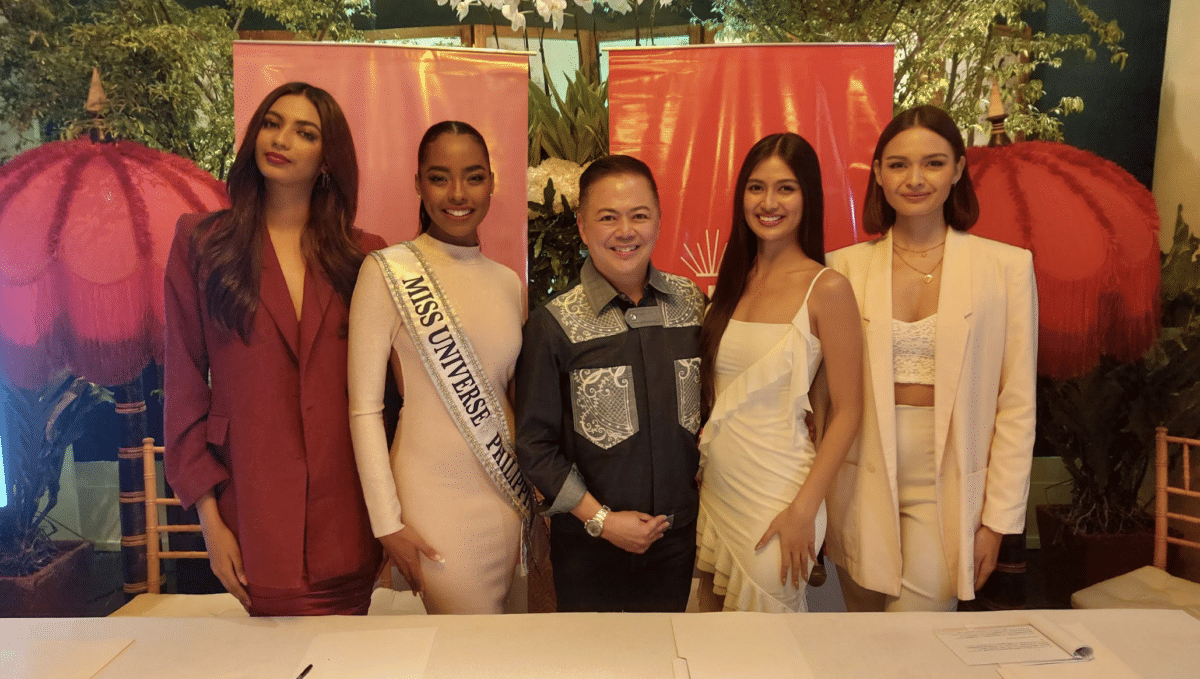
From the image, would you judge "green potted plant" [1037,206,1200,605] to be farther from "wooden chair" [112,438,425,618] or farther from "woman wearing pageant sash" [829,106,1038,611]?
"wooden chair" [112,438,425,618]

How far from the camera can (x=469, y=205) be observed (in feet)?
5.56

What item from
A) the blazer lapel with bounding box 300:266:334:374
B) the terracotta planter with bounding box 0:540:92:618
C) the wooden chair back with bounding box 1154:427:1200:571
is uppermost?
the blazer lapel with bounding box 300:266:334:374

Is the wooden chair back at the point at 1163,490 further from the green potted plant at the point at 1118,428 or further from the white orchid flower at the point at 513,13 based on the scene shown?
the white orchid flower at the point at 513,13

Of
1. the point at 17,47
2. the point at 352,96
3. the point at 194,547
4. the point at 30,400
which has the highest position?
the point at 17,47

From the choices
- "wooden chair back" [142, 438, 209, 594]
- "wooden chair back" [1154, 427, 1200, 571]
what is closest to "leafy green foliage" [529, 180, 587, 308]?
"wooden chair back" [142, 438, 209, 594]

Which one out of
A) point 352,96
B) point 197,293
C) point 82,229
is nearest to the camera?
point 197,293

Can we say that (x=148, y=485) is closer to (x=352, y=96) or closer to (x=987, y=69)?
(x=352, y=96)

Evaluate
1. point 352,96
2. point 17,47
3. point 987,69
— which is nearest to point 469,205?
point 352,96

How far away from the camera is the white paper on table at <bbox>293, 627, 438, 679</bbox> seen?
1.24 m

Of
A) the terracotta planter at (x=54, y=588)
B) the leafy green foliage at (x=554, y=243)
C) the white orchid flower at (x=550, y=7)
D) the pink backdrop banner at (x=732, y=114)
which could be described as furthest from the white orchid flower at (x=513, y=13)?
the terracotta planter at (x=54, y=588)

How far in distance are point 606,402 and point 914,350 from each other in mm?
798

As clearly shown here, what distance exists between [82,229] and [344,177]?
99 centimetres

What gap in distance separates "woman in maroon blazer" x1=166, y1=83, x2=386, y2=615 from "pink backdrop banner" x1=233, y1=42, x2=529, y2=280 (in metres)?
0.94

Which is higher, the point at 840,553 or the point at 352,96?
the point at 352,96
